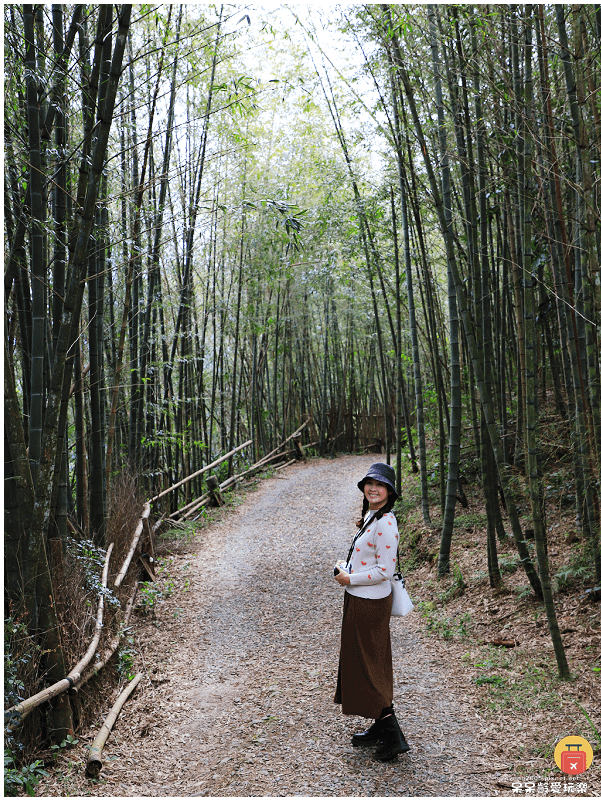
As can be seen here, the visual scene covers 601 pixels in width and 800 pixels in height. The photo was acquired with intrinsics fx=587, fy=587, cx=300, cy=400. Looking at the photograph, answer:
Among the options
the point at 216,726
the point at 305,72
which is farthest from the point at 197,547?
the point at 305,72

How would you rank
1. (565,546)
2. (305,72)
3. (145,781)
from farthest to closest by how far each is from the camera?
(305,72) → (565,546) → (145,781)

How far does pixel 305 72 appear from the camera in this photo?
690cm

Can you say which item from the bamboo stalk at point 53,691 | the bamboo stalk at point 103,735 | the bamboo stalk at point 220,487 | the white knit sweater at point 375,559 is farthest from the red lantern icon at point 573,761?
the bamboo stalk at point 220,487

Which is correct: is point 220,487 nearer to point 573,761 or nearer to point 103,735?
point 103,735

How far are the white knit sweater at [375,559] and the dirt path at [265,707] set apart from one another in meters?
0.63

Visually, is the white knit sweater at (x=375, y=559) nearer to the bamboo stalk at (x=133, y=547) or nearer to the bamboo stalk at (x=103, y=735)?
the bamboo stalk at (x=103, y=735)

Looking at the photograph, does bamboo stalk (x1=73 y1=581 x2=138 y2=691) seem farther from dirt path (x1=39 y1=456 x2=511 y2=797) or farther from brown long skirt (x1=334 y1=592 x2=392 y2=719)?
brown long skirt (x1=334 y1=592 x2=392 y2=719)

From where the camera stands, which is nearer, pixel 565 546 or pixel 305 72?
pixel 565 546

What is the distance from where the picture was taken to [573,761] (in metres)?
2.04

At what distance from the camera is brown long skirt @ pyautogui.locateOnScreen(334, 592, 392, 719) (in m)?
2.15

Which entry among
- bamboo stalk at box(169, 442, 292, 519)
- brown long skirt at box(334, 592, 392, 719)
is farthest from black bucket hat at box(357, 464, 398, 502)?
bamboo stalk at box(169, 442, 292, 519)

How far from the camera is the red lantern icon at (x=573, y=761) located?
6.58ft

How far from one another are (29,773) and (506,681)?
2010 mm

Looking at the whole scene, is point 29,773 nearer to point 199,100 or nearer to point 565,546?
point 565,546
